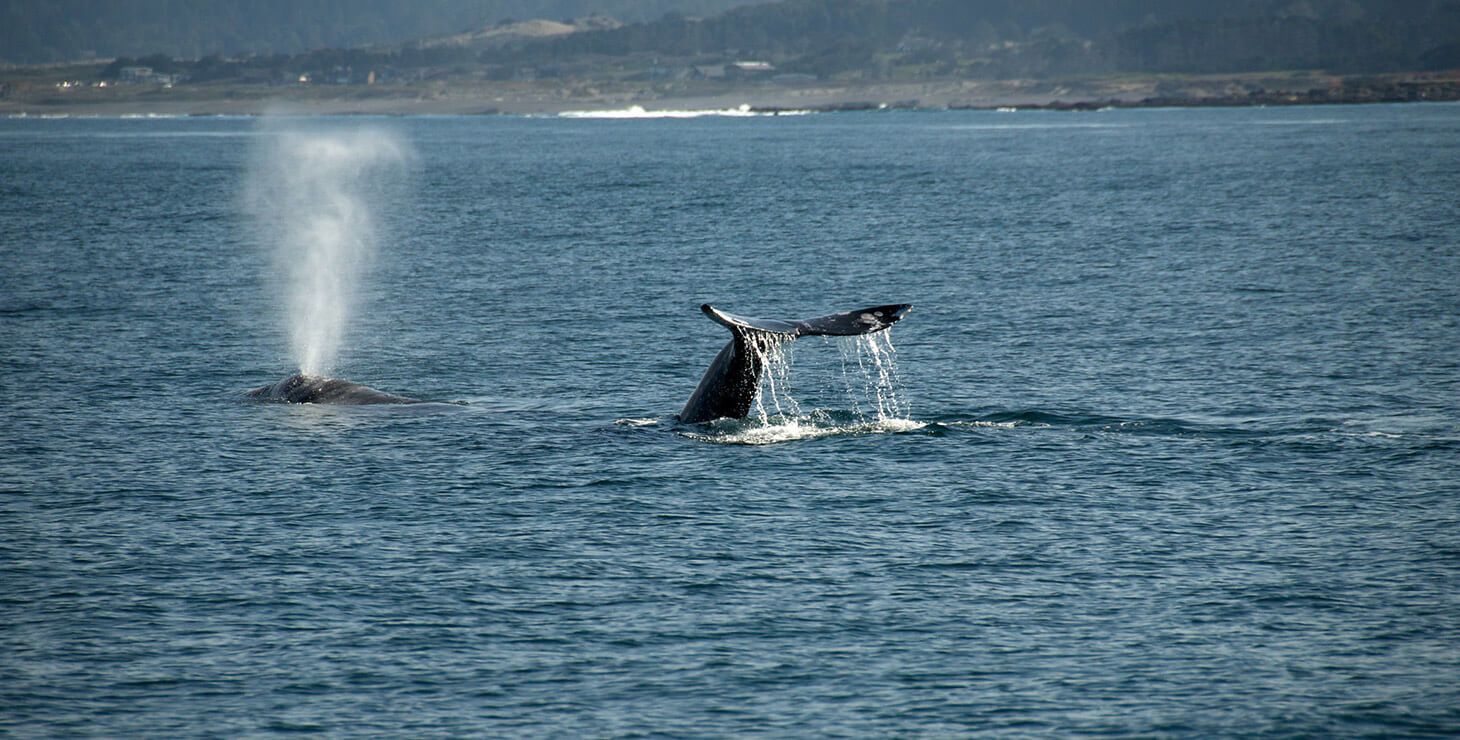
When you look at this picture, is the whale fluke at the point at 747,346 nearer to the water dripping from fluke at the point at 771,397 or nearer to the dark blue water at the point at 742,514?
→ the water dripping from fluke at the point at 771,397

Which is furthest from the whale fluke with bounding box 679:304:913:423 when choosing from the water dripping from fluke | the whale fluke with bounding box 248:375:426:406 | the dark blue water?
the whale fluke with bounding box 248:375:426:406

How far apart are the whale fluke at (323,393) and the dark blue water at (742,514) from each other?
49 centimetres

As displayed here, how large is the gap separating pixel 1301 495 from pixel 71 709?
15489 mm

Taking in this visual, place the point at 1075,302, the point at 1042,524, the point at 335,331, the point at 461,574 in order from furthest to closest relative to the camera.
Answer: the point at 1075,302 → the point at 335,331 → the point at 1042,524 → the point at 461,574

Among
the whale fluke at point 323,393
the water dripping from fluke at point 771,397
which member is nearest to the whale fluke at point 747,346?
the water dripping from fluke at point 771,397

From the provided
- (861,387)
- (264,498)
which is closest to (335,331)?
(861,387)

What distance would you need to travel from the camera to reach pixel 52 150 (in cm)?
15150

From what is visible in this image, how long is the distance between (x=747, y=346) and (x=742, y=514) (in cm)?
359

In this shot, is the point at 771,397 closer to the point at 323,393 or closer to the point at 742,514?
the point at 323,393

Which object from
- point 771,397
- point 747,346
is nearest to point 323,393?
point 771,397

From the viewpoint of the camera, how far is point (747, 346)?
2186 cm

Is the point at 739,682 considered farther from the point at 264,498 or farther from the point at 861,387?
the point at 861,387

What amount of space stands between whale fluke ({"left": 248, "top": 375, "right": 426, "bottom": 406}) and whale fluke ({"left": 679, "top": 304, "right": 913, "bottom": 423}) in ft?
19.6

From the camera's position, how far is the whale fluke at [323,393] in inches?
1038
